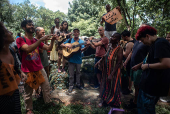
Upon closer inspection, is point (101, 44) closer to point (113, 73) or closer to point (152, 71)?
point (113, 73)

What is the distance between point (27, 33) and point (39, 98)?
202cm

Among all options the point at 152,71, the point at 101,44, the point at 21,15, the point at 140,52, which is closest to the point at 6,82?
the point at 152,71

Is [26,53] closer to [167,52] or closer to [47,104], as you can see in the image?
[47,104]

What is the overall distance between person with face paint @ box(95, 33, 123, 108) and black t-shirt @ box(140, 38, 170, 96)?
93cm

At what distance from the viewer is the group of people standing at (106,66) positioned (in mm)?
1540

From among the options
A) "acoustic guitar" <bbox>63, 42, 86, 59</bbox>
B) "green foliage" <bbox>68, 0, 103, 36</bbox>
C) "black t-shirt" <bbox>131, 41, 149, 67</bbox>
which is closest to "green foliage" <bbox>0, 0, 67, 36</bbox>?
"green foliage" <bbox>68, 0, 103, 36</bbox>

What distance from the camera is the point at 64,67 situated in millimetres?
5289

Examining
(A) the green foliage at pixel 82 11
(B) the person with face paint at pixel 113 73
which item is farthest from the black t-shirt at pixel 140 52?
(A) the green foliage at pixel 82 11

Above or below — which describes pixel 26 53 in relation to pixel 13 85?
above

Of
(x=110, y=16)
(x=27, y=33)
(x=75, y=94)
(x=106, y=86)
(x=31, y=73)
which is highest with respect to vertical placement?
(x=110, y=16)

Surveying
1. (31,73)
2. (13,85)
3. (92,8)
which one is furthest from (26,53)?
(92,8)

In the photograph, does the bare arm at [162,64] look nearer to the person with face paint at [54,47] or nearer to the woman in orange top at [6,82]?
the woman in orange top at [6,82]

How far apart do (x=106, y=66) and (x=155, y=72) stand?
133cm

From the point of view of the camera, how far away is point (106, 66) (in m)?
2.92
